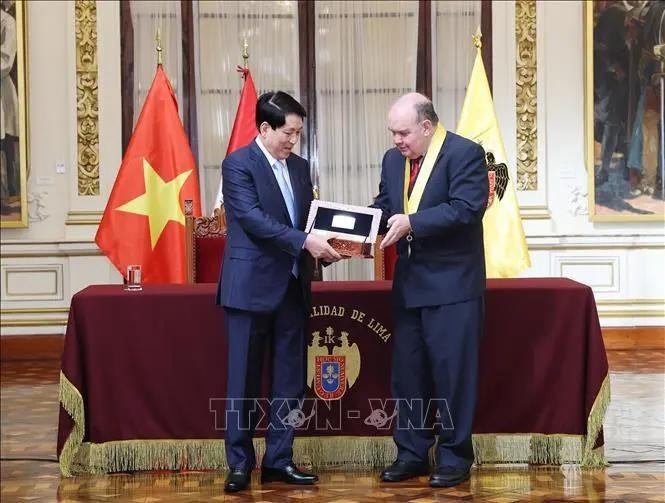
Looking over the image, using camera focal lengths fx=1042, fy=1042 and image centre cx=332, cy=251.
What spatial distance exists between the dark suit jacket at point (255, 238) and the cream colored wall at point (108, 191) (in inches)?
206

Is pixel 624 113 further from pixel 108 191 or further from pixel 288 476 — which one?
pixel 288 476

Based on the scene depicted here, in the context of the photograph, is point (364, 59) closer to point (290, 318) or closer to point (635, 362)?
point (635, 362)

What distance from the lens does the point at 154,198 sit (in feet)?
26.1

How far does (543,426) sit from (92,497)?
2054 mm

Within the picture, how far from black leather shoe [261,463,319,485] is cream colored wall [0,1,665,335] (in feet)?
17.0

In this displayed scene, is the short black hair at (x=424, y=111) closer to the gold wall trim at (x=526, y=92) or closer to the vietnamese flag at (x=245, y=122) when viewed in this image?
the vietnamese flag at (x=245, y=122)

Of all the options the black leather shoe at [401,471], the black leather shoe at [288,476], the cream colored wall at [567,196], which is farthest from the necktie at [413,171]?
the cream colored wall at [567,196]

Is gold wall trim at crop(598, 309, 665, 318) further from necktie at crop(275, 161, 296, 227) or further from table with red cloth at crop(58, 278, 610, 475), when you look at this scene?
necktie at crop(275, 161, 296, 227)

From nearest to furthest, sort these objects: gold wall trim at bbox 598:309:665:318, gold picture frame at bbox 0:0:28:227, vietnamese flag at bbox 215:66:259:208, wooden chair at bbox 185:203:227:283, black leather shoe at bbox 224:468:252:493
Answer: black leather shoe at bbox 224:468:252:493 < wooden chair at bbox 185:203:227:283 < vietnamese flag at bbox 215:66:259:208 < gold picture frame at bbox 0:0:28:227 < gold wall trim at bbox 598:309:665:318

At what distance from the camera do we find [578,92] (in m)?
9.55

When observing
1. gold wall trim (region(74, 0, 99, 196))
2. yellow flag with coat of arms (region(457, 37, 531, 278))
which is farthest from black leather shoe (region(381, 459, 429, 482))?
gold wall trim (region(74, 0, 99, 196))

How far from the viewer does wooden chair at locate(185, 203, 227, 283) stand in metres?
6.31

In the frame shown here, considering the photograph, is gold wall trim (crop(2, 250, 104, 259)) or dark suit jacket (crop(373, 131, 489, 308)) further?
Answer: gold wall trim (crop(2, 250, 104, 259))

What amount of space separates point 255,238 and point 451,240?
0.82 m
